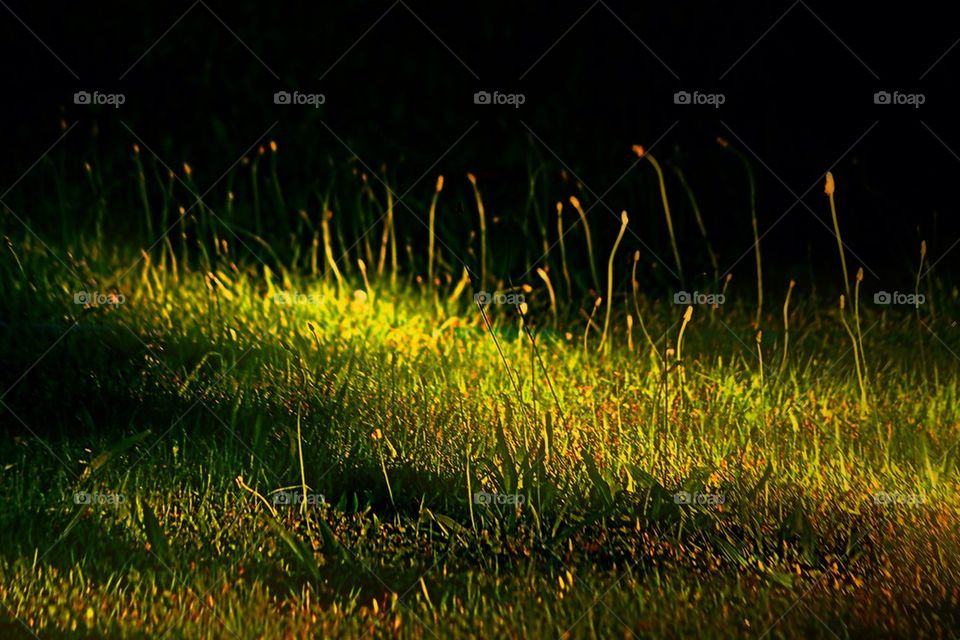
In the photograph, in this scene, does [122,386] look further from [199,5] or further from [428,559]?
[199,5]

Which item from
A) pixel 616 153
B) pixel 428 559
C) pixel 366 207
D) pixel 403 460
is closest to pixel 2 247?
pixel 366 207

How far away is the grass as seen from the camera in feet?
10.5

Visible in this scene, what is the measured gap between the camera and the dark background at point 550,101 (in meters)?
6.79

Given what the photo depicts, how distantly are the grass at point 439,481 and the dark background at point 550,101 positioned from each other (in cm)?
179

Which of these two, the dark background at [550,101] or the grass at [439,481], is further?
the dark background at [550,101]

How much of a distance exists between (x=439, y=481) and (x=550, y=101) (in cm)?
383

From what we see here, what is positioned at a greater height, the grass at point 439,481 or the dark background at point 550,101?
the dark background at point 550,101

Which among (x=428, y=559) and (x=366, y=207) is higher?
(x=366, y=207)

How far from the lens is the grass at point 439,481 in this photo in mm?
3193

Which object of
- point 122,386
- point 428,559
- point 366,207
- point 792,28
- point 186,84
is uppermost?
point 792,28

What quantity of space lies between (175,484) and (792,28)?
502 centimetres

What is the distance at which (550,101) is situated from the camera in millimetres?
7074

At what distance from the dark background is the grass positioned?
1.79 m

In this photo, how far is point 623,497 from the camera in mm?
3617
